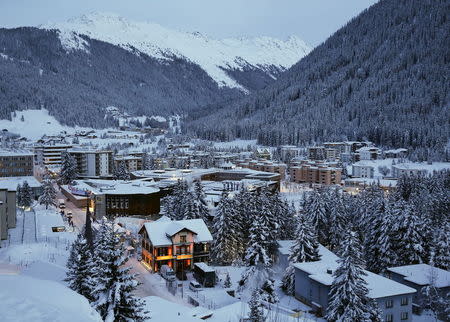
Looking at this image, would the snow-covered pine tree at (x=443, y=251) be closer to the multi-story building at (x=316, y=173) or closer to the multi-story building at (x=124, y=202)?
the multi-story building at (x=124, y=202)

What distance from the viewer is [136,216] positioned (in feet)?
226

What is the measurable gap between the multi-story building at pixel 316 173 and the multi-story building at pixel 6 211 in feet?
267

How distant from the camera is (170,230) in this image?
44406 millimetres

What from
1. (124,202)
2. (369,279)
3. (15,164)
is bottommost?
(369,279)

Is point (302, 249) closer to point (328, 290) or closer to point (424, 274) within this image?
point (328, 290)

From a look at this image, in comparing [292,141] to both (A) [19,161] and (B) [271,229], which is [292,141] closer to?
(A) [19,161]

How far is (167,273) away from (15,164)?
65.0 metres

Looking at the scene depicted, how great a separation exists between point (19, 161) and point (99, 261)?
8405 cm

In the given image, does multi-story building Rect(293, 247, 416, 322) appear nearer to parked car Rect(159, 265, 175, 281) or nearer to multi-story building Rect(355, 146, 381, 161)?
parked car Rect(159, 265, 175, 281)

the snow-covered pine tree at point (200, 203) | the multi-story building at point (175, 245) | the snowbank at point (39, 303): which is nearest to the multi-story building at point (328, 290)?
the multi-story building at point (175, 245)

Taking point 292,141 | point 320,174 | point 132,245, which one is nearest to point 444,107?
point 292,141

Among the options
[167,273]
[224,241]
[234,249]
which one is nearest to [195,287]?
[167,273]

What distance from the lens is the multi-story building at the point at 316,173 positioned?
117562mm

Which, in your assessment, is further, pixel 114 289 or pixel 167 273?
pixel 167 273
